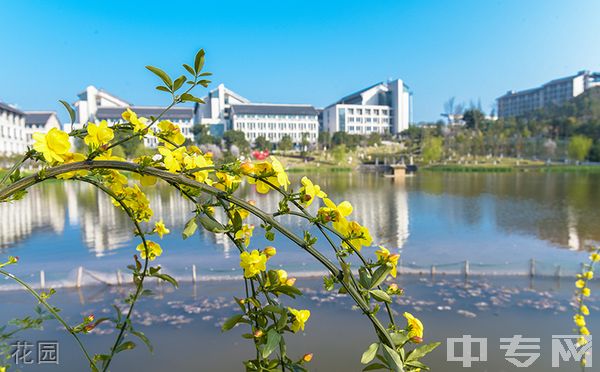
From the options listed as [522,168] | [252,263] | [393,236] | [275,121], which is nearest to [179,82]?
[252,263]

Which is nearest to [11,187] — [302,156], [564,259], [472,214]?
[564,259]

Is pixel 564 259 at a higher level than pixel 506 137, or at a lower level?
lower

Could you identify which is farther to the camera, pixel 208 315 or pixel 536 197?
pixel 536 197

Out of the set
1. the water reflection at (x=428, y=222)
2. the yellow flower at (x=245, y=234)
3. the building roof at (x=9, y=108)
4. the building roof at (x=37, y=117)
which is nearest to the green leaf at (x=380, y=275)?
the yellow flower at (x=245, y=234)

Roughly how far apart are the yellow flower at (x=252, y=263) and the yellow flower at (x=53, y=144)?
1.01ft

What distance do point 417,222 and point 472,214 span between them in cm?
259

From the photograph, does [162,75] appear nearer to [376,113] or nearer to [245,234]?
[245,234]

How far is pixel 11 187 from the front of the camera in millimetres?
612

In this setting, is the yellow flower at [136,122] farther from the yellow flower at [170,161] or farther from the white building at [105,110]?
the white building at [105,110]

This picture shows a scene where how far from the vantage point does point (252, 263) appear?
597mm

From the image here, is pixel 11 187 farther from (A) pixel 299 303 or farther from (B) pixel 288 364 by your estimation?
(A) pixel 299 303

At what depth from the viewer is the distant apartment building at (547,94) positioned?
80750 mm

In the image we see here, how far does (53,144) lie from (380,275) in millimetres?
522

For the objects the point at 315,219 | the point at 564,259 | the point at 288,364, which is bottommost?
the point at 564,259
